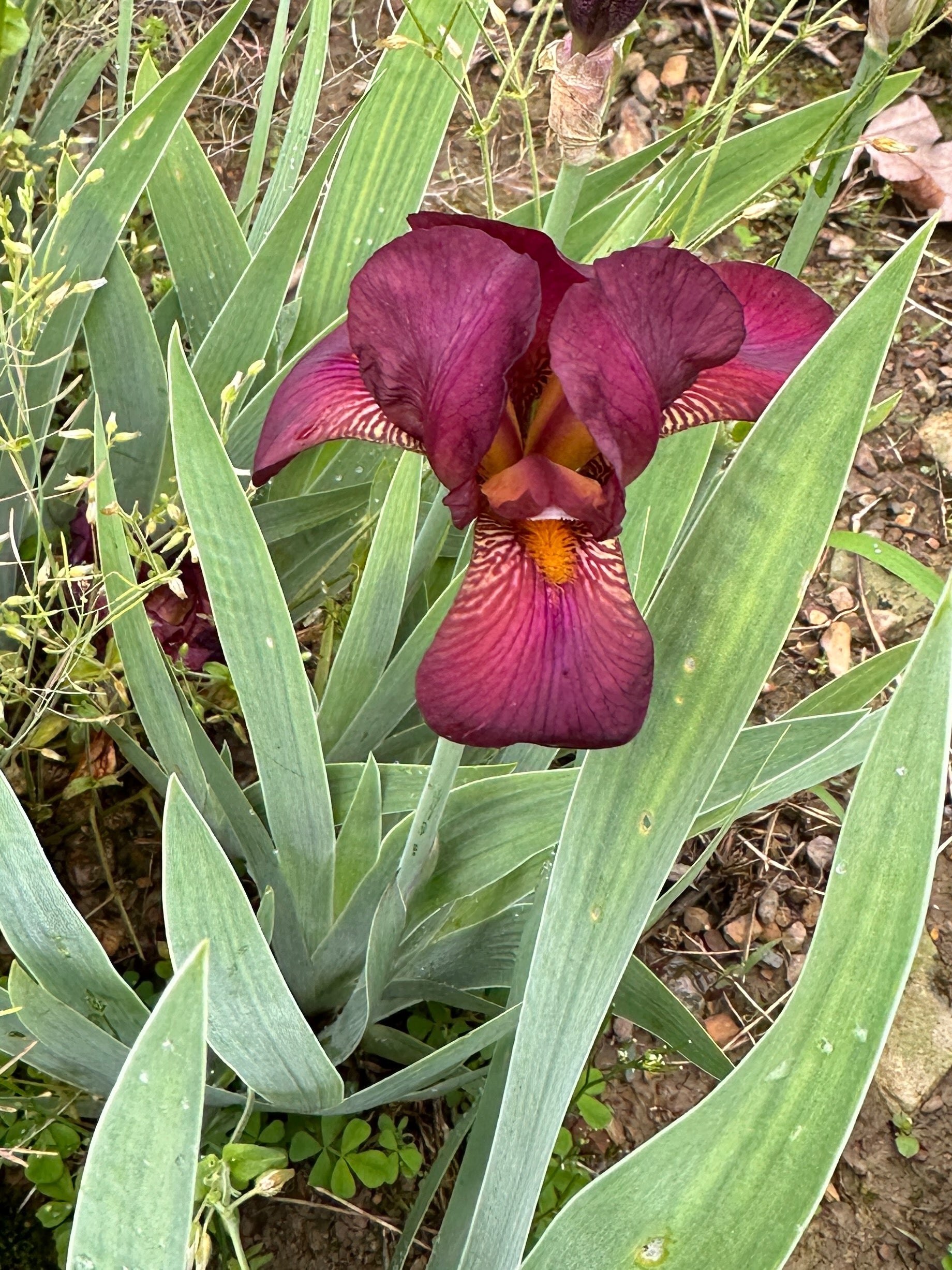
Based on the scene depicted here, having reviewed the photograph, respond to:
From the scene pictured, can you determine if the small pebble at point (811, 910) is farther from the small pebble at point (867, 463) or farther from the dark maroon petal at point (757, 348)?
the dark maroon petal at point (757, 348)

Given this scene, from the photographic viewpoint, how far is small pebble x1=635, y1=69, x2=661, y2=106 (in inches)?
78.0

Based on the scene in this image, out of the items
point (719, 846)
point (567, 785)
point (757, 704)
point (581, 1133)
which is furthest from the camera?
point (757, 704)

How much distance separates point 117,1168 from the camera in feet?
1.65

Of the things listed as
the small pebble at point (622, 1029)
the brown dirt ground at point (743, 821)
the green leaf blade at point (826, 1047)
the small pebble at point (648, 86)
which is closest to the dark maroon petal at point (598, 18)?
the green leaf blade at point (826, 1047)

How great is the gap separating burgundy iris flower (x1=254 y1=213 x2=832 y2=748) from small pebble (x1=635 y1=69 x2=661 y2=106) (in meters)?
1.59

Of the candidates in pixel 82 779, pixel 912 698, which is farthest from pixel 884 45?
pixel 82 779

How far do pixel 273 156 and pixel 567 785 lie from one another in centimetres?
145

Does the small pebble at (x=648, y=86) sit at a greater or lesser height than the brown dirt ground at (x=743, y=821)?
greater

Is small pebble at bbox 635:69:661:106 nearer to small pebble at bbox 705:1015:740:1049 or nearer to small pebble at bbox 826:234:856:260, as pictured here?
small pebble at bbox 826:234:856:260

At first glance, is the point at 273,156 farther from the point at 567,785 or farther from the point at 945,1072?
the point at 945,1072

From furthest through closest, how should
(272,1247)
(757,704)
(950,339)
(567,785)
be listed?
(950,339), (757,704), (272,1247), (567,785)

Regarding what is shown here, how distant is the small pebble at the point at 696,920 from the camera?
135 cm

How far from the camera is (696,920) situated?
1354mm

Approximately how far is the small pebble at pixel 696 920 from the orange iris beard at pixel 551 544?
870 millimetres
